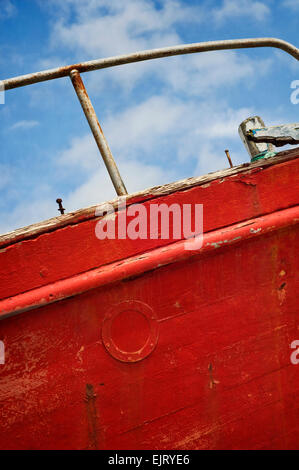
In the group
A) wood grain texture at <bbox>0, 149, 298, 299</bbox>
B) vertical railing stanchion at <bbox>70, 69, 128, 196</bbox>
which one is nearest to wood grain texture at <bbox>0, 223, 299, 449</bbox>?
wood grain texture at <bbox>0, 149, 298, 299</bbox>

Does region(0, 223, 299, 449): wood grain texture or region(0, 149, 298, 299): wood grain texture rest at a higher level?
region(0, 149, 298, 299): wood grain texture

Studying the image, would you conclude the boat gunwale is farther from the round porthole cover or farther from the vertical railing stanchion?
the round porthole cover

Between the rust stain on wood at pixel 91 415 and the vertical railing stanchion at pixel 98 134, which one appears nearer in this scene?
the rust stain on wood at pixel 91 415

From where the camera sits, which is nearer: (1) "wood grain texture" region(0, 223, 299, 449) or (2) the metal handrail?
(1) "wood grain texture" region(0, 223, 299, 449)

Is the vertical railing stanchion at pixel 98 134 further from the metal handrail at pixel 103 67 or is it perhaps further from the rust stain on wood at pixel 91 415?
the rust stain on wood at pixel 91 415

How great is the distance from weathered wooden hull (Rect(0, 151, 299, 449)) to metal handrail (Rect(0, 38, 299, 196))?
444 mm

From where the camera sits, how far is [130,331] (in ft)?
4.13

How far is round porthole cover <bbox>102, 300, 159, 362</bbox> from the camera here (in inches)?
49.1

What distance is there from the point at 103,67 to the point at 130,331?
4.82ft

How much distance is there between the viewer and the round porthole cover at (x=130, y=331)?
1.25 meters

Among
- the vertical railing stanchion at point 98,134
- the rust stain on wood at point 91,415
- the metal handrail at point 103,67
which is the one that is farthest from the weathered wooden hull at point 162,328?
the metal handrail at point 103,67

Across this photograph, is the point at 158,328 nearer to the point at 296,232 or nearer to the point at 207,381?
the point at 207,381

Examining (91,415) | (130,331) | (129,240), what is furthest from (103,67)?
(91,415)
